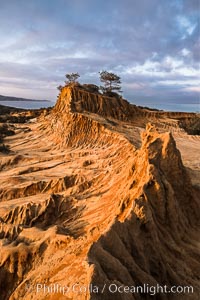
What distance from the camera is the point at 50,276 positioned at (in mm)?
6211

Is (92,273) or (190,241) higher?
(92,273)

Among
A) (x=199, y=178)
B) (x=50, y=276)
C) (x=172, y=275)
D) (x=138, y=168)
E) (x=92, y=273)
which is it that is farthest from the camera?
(x=199, y=178)

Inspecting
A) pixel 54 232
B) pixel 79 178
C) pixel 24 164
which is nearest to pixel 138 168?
pixel 54 232

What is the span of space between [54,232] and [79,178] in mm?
6570

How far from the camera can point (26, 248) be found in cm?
778

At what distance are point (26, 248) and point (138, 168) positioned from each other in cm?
339

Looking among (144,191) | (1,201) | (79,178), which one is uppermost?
(144,191)

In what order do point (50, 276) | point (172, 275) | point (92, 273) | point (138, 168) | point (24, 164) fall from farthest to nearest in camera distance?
point (24, 164) < point (138, 168) < point (172, 275) < point (50, 276) < point (92, 273)

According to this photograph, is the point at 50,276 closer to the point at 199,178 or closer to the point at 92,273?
the point at 92,273

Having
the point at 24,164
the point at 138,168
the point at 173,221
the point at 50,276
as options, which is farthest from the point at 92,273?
the point at 24,164

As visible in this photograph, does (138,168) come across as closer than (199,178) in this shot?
Yes

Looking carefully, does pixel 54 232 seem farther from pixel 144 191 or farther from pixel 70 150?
pixel 70 150

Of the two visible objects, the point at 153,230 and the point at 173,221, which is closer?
the point at 153,230

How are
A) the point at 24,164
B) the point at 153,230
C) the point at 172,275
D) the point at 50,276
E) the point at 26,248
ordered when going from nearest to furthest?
the point at 50,276, the point at 172,275, the point at 153,230, the point at 26,248, the point at 24,164
